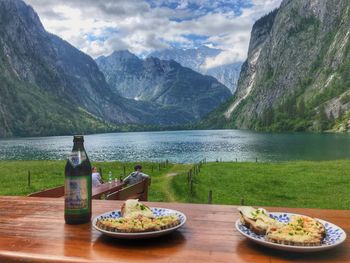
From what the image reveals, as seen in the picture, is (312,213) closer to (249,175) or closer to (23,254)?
(23,254)

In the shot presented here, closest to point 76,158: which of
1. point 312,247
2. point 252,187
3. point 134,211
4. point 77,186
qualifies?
point 77,186

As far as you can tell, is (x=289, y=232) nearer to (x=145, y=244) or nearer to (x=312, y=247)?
(x=312, y=247)

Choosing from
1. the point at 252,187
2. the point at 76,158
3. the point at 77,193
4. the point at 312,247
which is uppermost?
the point at 76,158

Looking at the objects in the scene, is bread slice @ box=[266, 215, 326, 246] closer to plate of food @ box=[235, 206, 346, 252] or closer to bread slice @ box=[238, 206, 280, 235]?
plate of food @ box=[235, 206, 346, 252]

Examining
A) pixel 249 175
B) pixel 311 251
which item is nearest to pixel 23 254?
pixel 311 251

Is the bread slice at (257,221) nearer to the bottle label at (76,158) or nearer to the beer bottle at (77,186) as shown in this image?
the beer bottle at (77,186)

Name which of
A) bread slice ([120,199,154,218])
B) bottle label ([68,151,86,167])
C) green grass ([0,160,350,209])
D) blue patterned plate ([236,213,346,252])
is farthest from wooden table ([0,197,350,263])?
green grass ([0,160,350,209])
